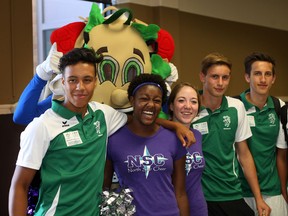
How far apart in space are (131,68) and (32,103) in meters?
0.59

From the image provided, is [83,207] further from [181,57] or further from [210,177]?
[181,57]

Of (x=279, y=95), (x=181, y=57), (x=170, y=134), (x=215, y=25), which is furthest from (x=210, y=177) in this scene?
(x=279, y=95)

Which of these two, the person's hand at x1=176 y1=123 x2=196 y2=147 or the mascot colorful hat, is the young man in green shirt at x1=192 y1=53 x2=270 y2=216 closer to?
the mascot colorful hat

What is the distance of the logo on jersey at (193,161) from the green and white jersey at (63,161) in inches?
19.7

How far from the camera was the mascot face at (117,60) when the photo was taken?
2.42 meters

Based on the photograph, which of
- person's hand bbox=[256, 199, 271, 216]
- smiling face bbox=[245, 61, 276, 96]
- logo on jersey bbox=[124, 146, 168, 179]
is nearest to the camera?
logo on jersey bbox=[124, 146, 168, 179]

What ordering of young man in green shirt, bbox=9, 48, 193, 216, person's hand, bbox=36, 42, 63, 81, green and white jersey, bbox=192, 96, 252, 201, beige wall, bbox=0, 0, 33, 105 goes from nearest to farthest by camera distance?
1. young man in green shirt, bbox=9, 48, 193, 216
2. person's hand, bbox=36, 42, 63, 81
3. green and white jersey, bbox=192, 96, 252, 201
4. beige wall, bbox=0, 0, 33, 105

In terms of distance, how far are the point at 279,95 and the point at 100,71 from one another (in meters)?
5.19

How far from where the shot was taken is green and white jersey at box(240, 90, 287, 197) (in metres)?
2.90

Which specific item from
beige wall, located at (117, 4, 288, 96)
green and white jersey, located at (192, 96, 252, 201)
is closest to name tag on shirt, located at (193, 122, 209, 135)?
green and white jersey, located at (192, 96, 252, 201)

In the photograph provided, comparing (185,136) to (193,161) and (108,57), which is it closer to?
(193,161)

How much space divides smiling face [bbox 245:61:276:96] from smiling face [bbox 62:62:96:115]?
1328mm

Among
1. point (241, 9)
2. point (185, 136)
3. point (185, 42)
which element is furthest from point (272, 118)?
point (241, 9)

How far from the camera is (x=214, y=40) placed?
19.5 feet
